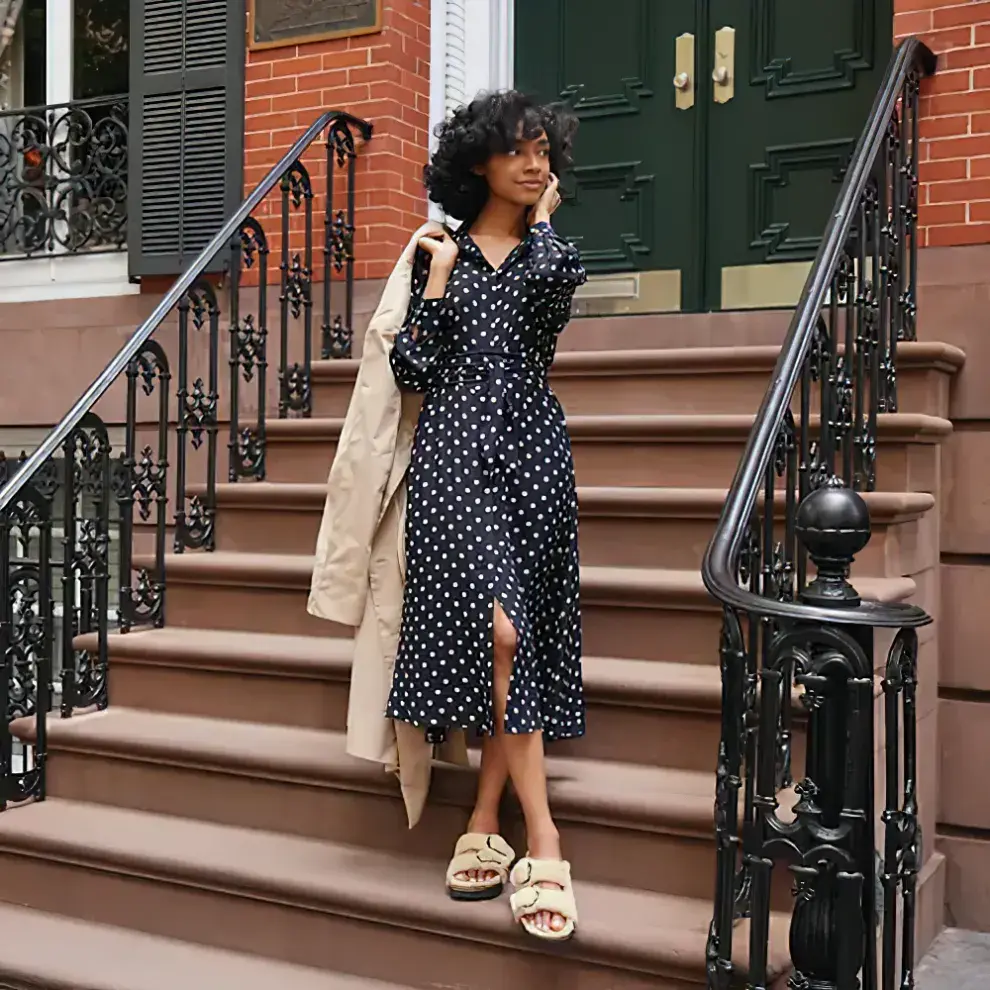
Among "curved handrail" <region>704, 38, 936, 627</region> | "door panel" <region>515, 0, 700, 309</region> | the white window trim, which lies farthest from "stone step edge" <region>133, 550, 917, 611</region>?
"door panel" <region>515, 0, 700, 309</region>

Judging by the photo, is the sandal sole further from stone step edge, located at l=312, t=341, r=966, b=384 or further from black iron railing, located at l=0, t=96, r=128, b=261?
black iron railing, located at l=0, t=96, r=128, b=261

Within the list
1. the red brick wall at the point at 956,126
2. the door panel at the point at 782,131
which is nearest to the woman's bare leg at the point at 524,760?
the red brick wall at the point at 956,126

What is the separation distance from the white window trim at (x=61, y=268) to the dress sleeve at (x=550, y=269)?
3.33m

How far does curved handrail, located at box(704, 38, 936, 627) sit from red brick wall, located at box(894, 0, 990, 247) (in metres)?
0.10

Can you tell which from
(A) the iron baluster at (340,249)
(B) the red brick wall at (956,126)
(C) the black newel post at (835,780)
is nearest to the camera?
(C) the black newel post at (835,780)

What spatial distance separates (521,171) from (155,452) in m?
3.22

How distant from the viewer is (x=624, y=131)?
5.60 m

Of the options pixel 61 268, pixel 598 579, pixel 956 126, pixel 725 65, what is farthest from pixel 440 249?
pixel 61 268

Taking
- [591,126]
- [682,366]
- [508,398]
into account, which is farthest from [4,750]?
[591,126]

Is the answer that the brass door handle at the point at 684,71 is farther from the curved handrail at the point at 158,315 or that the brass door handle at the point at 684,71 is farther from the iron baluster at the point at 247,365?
the iron baluster at the point at 247,365

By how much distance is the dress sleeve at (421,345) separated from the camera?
301cm

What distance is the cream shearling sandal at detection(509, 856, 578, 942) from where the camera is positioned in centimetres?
280

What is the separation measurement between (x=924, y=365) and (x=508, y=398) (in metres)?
1.65

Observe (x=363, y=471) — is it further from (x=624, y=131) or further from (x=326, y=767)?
(x=624, y=131)
